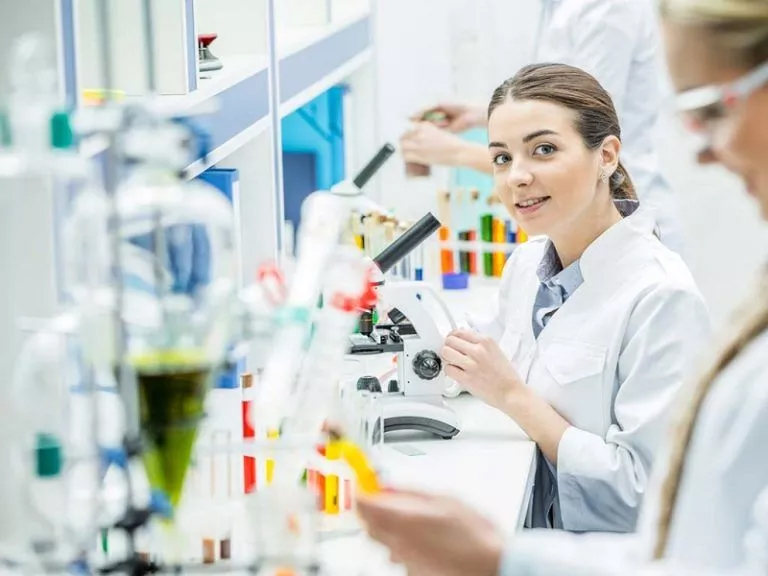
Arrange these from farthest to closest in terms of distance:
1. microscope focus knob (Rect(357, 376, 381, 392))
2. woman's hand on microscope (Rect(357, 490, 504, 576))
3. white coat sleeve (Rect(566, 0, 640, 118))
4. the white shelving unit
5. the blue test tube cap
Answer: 1. the blue test tube cap
2. white coat sleeve (Rect(566, 0, 640, 118))
3. microscope focus knob (Rect(357, 376, 381, 392))
4. the white shelving unit
5. woman's hand on microscope (Rect(357, 490, 504, 576))

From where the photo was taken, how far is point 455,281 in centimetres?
330

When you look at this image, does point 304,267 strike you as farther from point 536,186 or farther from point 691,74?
point 536,186

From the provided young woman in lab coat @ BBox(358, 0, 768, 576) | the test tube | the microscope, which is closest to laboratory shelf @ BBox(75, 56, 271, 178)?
the microscope

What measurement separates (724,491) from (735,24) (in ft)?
1.26

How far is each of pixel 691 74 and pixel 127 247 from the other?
548 millimetres

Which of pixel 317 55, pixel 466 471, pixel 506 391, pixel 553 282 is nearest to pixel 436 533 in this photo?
pixel 466 471

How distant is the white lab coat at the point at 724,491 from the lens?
100 cm

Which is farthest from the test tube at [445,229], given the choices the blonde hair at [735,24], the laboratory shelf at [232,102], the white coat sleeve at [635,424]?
the blonde hair at [735,24]

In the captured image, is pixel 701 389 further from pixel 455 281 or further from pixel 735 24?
pixel 455 281

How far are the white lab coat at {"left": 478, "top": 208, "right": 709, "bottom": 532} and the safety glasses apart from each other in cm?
96

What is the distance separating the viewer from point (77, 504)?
1182mm

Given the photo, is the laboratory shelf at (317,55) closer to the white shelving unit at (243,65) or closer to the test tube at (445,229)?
the white shelving unit at (243,65)

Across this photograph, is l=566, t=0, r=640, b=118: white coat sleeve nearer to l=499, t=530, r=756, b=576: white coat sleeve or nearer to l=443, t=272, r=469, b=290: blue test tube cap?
l=443, t=272, r=469, b=290: blue test tube cap

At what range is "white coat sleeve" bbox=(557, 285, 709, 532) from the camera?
6.43 ft
